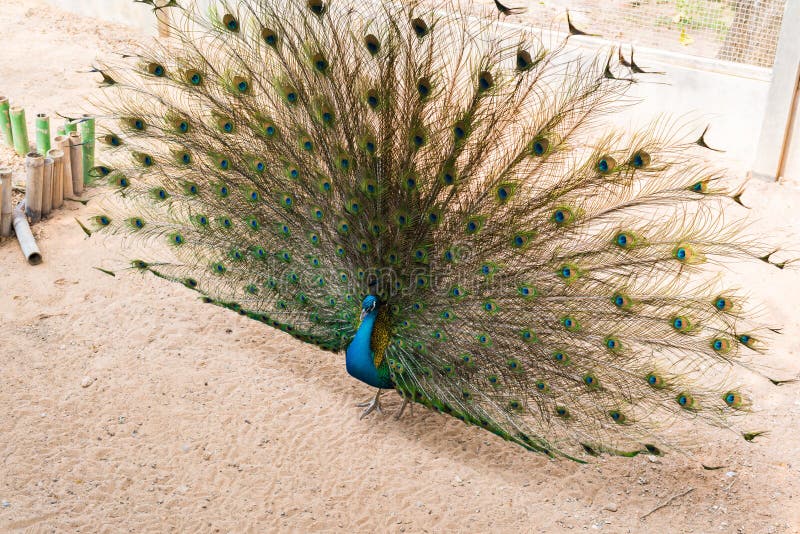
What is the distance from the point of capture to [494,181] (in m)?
4.41

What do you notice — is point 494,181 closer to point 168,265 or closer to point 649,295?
point 649,295

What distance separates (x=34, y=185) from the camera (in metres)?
7.05

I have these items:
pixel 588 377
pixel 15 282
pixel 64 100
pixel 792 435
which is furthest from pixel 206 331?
pixel 64 100

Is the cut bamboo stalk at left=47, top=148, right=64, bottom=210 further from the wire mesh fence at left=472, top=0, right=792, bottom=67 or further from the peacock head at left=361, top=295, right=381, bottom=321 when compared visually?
the wire mesh fence at left=472, top=0, right=792, bottom=67

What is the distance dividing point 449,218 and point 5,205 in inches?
171

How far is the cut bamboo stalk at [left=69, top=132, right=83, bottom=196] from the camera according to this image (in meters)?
7.39

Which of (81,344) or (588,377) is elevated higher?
(588,377)

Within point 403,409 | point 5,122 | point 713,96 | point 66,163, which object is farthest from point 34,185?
point 713,96

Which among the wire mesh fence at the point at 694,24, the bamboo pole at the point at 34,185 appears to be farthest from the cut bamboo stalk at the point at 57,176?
the wire mesh fence at the point at 694,24

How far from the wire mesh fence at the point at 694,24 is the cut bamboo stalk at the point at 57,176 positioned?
14.8 ft

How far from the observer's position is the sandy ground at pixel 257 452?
14.7 ft

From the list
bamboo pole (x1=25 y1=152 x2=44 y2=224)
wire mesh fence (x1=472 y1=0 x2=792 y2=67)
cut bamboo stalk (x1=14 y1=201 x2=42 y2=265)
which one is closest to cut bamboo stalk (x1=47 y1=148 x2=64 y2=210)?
bamboo pole (x1=25 y1=152 x2=44 y2=224)

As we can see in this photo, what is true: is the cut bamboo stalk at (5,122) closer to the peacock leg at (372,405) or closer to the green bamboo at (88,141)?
the green bamboo at (88,141)

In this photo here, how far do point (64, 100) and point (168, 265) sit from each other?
502 centimetres
